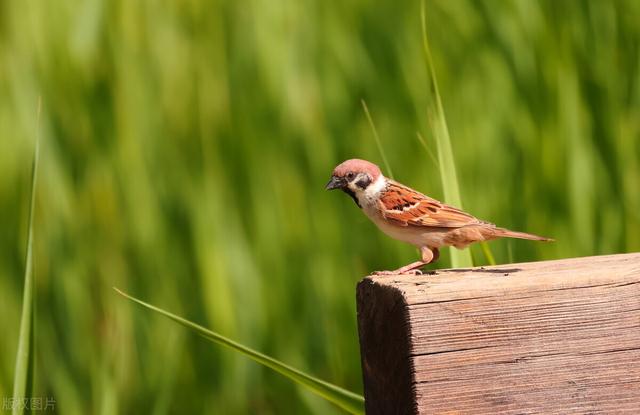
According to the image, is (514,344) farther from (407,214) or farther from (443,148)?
(407,214)

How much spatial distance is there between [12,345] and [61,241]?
1.09 feet

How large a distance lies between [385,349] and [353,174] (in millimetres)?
958

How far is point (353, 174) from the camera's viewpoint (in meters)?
2.56

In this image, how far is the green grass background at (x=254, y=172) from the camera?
10.3ft

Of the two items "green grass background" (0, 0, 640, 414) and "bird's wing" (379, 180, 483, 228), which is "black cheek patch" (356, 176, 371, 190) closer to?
"bird's wing" (379, 180, 483, 228)

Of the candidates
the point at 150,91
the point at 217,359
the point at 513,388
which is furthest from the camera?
the point at 150,91

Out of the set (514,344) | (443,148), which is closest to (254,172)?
(443,148)

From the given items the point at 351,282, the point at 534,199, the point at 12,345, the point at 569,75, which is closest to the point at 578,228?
the point at 534,199

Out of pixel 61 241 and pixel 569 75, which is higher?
pixel 569 75

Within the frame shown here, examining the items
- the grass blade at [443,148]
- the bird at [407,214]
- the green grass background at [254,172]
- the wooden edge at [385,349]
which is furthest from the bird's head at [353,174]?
the wooden edge at [385,349]

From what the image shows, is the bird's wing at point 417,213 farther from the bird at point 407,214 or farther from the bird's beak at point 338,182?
the bird's beak at point 338,182

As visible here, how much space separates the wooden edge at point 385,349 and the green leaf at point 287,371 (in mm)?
66

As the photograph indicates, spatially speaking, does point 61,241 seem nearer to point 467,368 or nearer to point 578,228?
point 578,228

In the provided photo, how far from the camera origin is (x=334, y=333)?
314 cm
